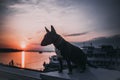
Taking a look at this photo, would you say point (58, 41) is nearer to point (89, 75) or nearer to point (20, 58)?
point (89, 75)

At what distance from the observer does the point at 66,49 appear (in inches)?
59.9

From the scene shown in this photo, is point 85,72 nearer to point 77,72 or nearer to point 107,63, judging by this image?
point 77,72

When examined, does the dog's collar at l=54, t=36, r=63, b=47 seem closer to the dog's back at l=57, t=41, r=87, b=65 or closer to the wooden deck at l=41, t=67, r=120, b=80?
the dog's back at l=57, t=41, r=87, b=65

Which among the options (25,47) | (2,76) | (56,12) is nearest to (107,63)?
(56,12)

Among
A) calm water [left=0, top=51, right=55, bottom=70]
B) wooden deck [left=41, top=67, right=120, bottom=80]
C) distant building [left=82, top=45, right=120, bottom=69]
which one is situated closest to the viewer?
wooden deck [left=41, top=67, right=120, bottom=80]

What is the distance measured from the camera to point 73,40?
7.18 ft

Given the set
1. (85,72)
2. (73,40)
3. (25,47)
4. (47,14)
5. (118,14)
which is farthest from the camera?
(25,47)

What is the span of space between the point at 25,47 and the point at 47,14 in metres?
0.56

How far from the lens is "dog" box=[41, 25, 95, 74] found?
58.3 inches

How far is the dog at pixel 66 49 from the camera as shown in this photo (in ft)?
4.86

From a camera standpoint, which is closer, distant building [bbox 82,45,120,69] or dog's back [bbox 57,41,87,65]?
dog's back [bbox 57,41,87,65]

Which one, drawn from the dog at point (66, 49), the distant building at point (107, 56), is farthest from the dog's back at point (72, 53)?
the distant building at point (107, 56)

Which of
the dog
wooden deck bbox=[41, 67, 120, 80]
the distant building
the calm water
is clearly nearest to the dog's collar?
the dog

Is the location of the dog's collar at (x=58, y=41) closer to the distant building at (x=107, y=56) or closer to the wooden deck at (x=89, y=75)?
the wooden deck at (x=89, y=75)
